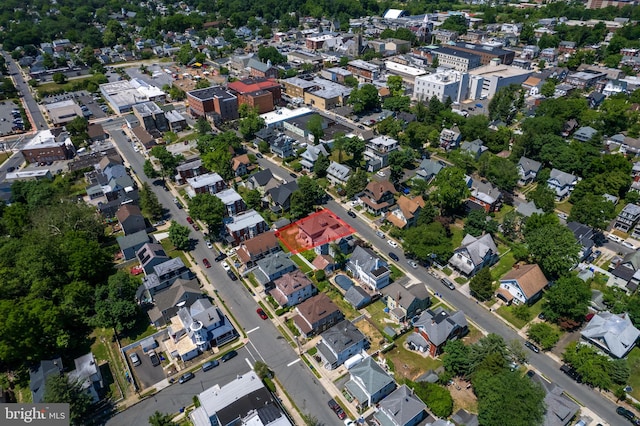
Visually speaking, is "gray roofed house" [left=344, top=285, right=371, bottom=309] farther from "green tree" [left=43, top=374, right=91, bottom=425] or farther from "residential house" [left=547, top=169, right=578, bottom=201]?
"residential house" [left=547, top=169, right=578, bottom=201]

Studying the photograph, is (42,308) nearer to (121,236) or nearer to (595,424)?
(121,236)

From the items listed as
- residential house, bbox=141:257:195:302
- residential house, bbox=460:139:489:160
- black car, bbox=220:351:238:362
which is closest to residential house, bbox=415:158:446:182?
residential house, bbox=460:139:489:160

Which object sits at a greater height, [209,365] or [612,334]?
[612,334]

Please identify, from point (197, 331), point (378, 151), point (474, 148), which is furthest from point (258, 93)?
point (197, 331)

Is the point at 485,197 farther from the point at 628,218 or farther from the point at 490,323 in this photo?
the point at 490,323

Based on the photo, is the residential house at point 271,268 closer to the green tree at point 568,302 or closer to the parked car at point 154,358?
the parked car at point 154,358

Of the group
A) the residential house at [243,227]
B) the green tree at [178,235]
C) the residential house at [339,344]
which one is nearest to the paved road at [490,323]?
the residential house at [243,227]
